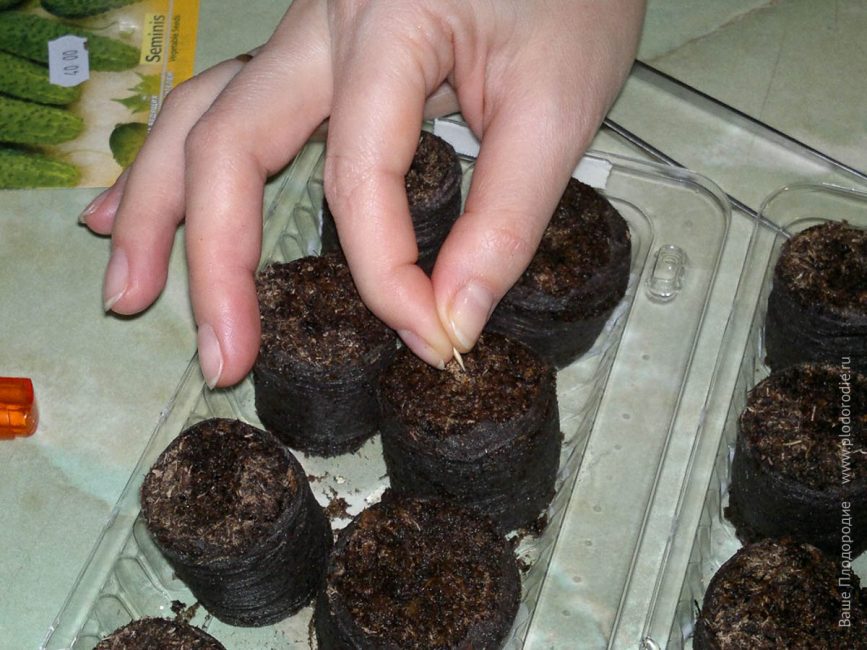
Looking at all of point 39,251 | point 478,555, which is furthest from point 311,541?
point 39,251

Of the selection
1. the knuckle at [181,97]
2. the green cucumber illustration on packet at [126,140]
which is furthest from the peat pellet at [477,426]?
the green cucumber illustration on packet at [126,140]

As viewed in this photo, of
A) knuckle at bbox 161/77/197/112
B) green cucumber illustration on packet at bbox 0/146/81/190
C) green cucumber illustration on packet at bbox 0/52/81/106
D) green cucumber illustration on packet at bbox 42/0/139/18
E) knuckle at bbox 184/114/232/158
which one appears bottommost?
green cucumber illustration on packet at bbox 0/146/81/190

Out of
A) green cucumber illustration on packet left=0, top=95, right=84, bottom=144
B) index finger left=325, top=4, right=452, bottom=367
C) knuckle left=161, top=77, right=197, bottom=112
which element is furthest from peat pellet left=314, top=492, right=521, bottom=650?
green cucumber illustration on packet left=0, top=95, right=84, bottom=144

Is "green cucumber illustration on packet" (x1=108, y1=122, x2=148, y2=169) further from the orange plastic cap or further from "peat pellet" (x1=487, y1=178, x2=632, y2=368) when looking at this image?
"peat pellet" (x1=487, y1=178, x2=632, y2=368)

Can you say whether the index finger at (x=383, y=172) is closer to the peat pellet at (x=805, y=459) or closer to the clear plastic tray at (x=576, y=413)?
the clear plastic tray at (x=576, y=413)

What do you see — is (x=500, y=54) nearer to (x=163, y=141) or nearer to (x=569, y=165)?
(x=569, y=165)

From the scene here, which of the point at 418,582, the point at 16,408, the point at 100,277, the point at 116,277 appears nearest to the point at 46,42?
the point at 100,277
